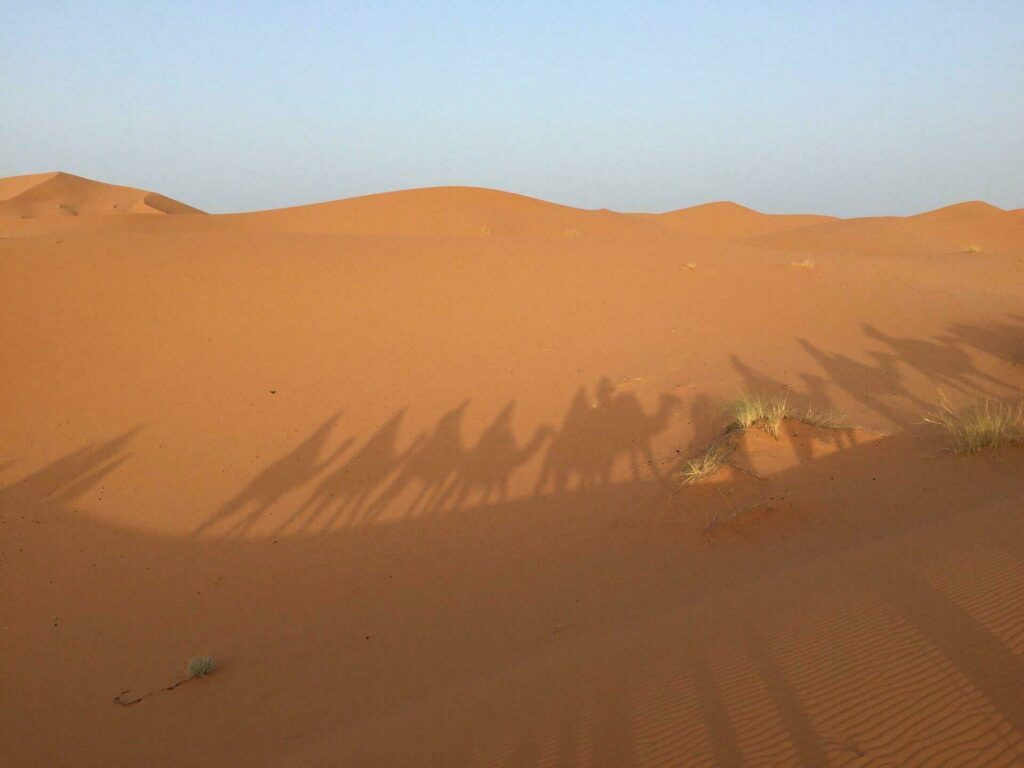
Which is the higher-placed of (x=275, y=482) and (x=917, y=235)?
(x=917, y=235)

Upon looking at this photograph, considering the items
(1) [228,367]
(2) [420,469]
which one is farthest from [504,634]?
(1) [228,367]

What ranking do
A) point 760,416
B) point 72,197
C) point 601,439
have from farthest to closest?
point 72,197 → point 601,439 → point 760,416

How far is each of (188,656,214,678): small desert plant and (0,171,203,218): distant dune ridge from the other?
138 ft

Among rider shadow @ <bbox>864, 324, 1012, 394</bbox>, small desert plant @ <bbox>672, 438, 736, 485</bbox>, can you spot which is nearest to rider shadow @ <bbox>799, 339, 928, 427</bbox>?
rider shadow @ <bbox>864, 324, 1012, 394</bbox>

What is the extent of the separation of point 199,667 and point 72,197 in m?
52.2

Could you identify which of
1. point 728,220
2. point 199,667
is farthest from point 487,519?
point 728,220

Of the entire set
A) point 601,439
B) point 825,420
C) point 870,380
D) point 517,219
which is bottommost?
point 601,439

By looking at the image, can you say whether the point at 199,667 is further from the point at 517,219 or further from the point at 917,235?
the point at 917,235

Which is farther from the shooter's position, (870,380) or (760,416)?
(870,380)

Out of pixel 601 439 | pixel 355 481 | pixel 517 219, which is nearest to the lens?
pixel 355 481

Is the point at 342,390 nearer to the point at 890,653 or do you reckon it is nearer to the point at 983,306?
the point at 890,653

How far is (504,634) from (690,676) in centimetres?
195

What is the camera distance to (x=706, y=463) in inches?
293

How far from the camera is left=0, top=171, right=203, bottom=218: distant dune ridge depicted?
4319cm
